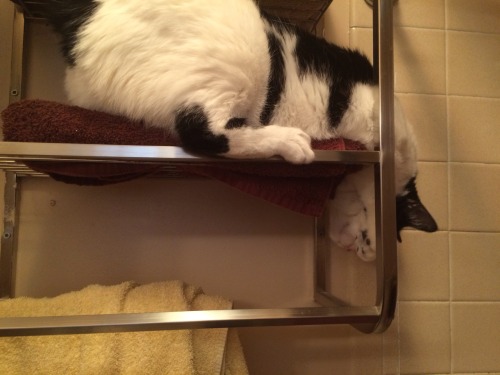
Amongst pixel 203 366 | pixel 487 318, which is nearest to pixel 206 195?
pixel 203 366

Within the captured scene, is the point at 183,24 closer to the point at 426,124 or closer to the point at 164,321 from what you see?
the point at 164,321

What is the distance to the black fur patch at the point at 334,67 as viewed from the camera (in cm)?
64

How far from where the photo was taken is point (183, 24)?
532 millimetres

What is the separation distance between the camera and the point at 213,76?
534mm

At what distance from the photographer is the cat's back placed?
20.6 inches

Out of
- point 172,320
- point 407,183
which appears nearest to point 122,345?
point 172,320

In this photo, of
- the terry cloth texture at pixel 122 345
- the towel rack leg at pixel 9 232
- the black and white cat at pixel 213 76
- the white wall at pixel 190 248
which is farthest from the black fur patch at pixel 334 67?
the towel rack leg at pixel 9 232

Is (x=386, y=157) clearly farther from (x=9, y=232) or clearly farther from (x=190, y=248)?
(x=9, y=232)

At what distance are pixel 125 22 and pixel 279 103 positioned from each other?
0.88 ft

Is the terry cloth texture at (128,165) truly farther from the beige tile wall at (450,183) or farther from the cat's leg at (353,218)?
the beige tile wall at (450,183)

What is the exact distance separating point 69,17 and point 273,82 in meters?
0.34

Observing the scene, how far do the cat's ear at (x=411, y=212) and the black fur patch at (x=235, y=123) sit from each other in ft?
1.22

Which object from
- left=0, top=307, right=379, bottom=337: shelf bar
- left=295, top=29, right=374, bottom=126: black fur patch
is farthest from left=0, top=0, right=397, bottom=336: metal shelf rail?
left=295, top=29, right=374, bottom=126: black fur patch

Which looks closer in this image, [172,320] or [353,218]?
[172,320]
